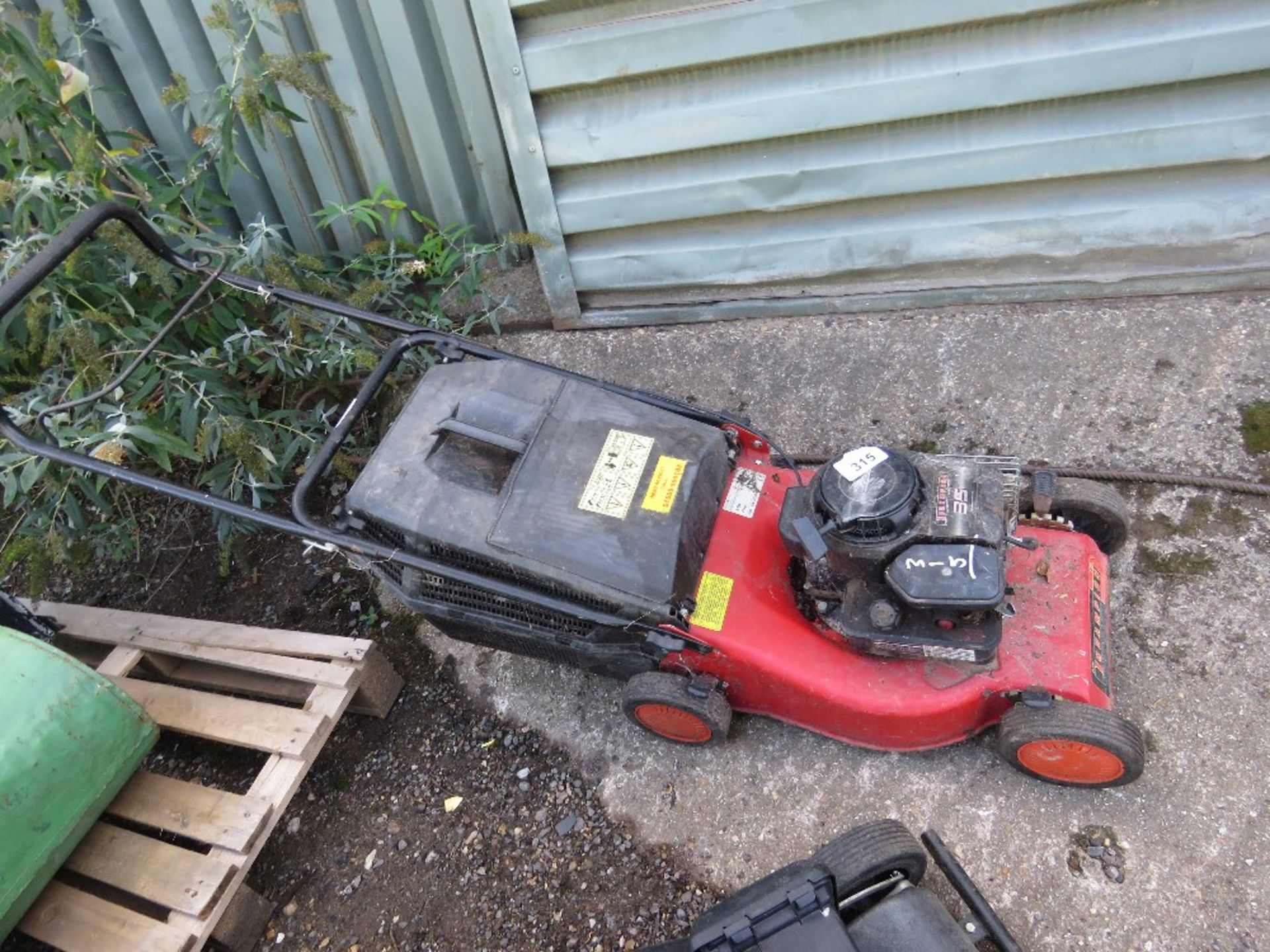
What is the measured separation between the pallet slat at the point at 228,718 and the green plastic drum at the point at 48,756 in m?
0.24

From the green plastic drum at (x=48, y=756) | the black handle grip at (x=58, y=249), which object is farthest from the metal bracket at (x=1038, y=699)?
the black handle grip at (x=58, y=249)

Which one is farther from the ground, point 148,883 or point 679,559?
point 679,559

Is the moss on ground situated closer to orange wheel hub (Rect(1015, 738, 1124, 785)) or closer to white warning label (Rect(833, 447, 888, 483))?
orange wheel hub (Rect(1015, 738, 1124, 785))

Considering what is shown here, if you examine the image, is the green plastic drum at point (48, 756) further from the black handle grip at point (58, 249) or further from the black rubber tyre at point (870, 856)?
the black rubber tyre at point (870, 856)

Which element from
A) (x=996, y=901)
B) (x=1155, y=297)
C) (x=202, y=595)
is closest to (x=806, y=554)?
(x=996, y=901)

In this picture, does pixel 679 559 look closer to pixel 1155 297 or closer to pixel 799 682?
pixel 799 682

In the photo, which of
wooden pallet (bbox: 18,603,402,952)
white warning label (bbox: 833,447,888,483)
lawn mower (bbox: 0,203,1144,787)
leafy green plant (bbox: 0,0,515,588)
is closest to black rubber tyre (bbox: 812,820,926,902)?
lawn mower (bbox: 0,203,1144,787)

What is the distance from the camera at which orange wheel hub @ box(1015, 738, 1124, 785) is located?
195 cm

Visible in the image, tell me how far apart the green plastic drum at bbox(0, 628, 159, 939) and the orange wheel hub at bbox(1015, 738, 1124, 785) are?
2.15 meters

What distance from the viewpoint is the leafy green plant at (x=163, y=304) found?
2.40 m

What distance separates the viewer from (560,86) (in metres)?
2.77

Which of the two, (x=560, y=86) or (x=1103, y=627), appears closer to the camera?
(x=1103, y=627)

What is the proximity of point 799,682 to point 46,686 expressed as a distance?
1735 mm

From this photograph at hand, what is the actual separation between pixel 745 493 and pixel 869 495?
1.45ft
